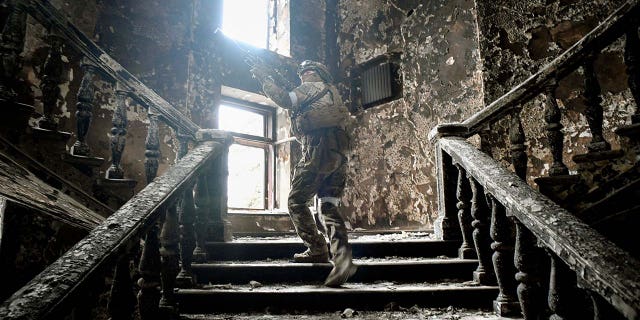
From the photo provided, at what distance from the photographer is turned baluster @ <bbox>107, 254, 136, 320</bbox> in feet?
5.56

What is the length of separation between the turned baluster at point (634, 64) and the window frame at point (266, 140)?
5394 mm

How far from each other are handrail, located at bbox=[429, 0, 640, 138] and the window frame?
168 inches

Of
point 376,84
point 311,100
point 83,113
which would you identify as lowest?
point 83,113

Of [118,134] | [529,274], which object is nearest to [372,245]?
[529,274]

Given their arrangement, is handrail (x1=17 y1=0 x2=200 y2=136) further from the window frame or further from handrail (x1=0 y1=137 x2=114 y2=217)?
the window frame

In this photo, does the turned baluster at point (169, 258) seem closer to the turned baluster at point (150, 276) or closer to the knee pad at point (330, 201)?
the turned baluster at point (150, 276)

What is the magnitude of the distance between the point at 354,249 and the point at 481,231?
120 centimetres

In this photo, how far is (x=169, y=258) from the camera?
2.18m

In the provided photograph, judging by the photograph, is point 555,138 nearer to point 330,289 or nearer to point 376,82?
point 330,289

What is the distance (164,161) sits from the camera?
5.51 m

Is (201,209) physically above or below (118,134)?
below

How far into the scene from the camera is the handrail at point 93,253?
1291 millimetres

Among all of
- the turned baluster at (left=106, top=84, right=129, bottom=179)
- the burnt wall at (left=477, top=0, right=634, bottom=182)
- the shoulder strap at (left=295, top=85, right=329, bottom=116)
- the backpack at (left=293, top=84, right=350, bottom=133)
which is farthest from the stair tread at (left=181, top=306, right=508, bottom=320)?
the burnt wall at (left=477, top=0, right=634, bottom=182)

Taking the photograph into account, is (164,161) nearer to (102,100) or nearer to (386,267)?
(102,100)
